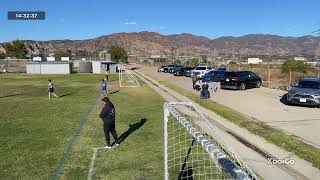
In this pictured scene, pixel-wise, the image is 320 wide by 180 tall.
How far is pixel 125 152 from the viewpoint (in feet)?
41.5

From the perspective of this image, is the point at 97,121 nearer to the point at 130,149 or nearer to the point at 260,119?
the point at 130,149

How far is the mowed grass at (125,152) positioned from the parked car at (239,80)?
655 inches

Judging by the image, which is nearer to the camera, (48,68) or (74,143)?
(74,143)

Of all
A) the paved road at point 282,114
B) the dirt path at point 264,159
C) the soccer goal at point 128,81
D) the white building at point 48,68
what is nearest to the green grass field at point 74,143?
the dirt path at point 264,159

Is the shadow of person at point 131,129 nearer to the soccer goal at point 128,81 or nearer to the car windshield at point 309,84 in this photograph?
the car windshield at point 309,84

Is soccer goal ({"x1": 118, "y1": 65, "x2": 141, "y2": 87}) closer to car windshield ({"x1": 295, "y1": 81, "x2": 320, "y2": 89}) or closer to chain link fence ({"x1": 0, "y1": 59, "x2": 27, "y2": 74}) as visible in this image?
car windshield ({"x1": 295, "y1": 81, "x2": 320, "y2": 89})

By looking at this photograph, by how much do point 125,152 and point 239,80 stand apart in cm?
2412

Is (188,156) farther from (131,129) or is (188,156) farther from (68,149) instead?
(131,129)

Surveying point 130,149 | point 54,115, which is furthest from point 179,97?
point 130,149

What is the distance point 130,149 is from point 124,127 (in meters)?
3.95

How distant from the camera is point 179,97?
30.5 meters

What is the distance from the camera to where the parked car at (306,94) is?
75.2 feet

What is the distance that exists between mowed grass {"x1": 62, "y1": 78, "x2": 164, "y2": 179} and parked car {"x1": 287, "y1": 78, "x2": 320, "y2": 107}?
8.46m

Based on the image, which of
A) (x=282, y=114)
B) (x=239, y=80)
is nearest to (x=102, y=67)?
(x=239, y=80)
